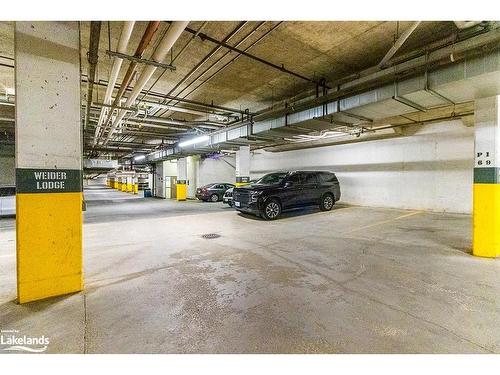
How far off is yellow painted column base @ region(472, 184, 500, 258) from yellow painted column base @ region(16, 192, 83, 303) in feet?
19.3

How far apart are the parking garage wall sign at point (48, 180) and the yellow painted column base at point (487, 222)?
5.95 metres

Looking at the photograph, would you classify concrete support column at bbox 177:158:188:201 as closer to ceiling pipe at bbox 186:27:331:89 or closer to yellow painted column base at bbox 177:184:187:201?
yellow painted column base at bbox 177:184:187:201

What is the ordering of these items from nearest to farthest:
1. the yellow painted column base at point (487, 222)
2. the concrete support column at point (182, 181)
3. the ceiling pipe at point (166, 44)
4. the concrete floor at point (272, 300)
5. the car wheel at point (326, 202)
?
the concrete floor at point (272, 300) < the ceiling pipe at point (166, 44) < the yellow painted column base at point (487, 222) < the car wheel at point (326, 202) < the concrete support column at point (182, 181)

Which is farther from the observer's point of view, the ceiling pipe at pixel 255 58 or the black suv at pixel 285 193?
the black suv at pixel 285 193

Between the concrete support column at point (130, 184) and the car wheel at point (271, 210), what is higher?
the concrete support column at point (130, 184)

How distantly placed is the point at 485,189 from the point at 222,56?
197 inches

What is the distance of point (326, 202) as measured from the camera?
368 inches

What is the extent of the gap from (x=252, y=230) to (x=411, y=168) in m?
7.28

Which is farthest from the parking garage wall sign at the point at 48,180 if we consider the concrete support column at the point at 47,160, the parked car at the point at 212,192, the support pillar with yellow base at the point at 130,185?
the support pillar with yellow base at the point at 130,185

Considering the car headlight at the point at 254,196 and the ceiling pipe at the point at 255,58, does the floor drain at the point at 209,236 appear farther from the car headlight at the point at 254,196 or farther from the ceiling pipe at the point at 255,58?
the ceiling pipe at the point at 255,58

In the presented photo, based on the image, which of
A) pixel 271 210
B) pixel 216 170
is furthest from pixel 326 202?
pixel 216 170

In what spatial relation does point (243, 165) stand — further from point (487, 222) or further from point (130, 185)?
point (130, 185)

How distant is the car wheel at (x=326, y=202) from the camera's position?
9.22 meters
